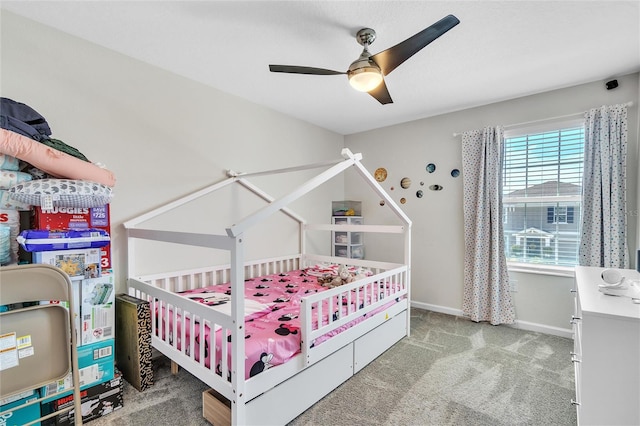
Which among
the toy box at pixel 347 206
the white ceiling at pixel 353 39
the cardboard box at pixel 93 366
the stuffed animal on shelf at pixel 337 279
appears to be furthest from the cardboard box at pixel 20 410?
the toy box at pixel 347 206

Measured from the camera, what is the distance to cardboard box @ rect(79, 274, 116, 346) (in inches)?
68.5

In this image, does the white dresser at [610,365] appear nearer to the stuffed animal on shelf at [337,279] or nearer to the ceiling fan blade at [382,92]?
the ceiling fan blade at [382,92]

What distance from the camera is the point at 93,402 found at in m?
1.72

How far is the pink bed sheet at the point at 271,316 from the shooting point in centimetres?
160

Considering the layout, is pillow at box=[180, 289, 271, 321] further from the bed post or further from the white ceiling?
the white ceiling

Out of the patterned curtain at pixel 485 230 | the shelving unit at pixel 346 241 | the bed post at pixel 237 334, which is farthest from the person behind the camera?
the shelving unit at pixel 346 241

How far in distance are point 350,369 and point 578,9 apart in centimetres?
265

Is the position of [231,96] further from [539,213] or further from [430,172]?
[539,213]

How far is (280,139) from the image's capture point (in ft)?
11.4

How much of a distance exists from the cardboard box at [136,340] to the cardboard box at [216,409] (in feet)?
1.89

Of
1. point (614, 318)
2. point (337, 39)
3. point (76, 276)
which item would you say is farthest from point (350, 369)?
point (337, 39)

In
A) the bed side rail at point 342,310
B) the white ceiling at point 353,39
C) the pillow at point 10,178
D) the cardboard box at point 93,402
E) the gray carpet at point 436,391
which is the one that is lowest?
the gray carpet at point 436,391

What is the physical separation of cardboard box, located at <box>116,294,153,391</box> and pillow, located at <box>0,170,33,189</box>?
932 millimetres

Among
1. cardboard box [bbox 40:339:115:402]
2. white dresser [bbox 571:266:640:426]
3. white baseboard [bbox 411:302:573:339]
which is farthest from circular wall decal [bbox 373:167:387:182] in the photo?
cardboard box [bbox 40:339:115:402]
